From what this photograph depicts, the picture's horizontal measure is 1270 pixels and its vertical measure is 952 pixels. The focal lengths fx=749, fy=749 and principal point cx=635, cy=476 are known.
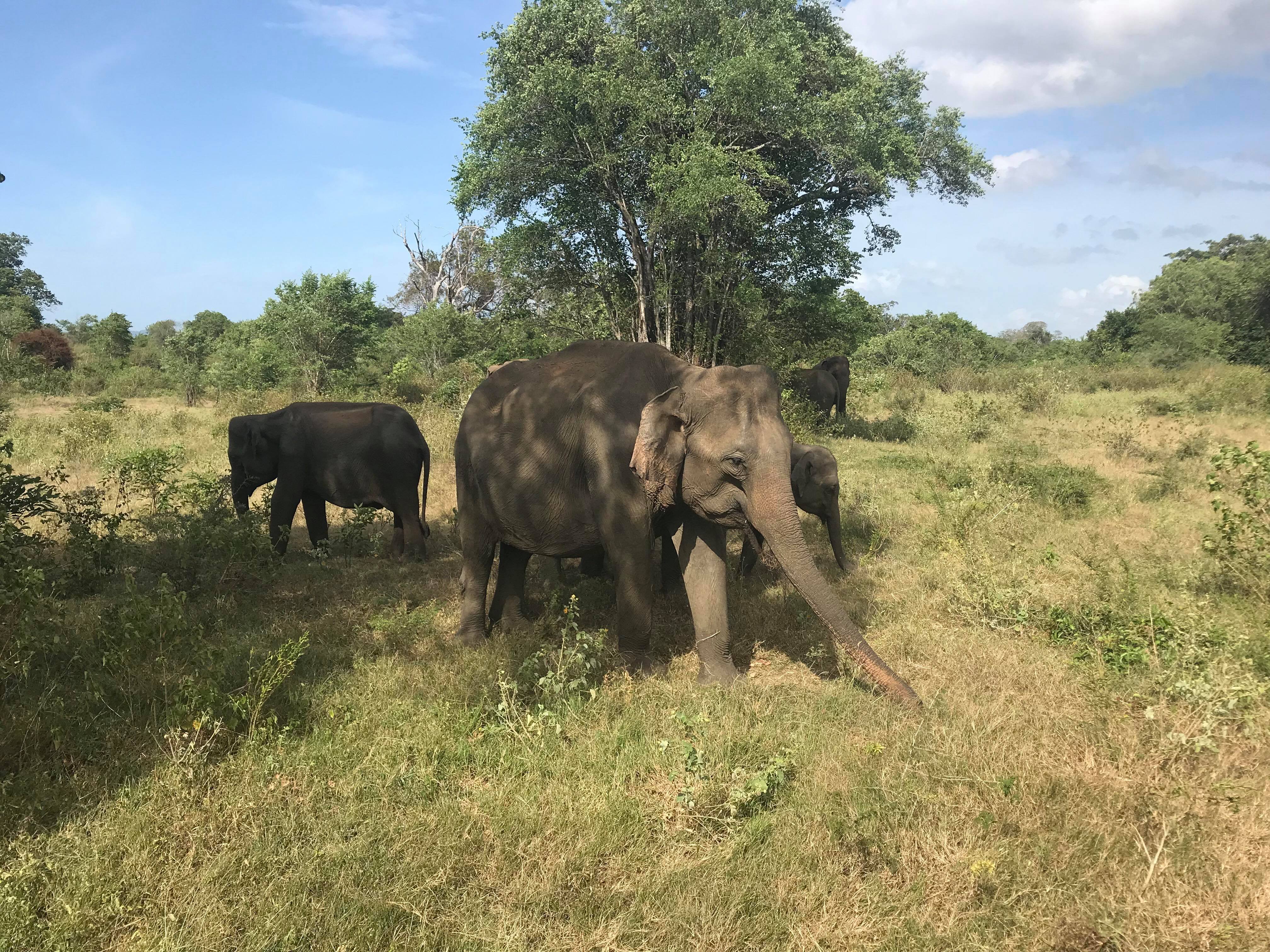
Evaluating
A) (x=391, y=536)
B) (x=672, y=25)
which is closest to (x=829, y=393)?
(x=672, y=25)

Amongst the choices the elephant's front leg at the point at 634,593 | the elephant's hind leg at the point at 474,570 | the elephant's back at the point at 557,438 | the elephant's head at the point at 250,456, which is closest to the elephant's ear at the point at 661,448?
the elephant's back at the point at 557,438

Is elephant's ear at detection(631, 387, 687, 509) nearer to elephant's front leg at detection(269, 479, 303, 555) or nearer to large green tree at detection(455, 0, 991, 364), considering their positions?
elephant's front leg at detection(269, 479, 303, 555)

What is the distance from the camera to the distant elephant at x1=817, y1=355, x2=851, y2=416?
2280cm

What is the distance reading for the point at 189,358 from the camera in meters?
34.8

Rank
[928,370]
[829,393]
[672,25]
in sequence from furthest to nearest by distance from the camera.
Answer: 1. [928,370]
2. [829,393]
3. [672,25]

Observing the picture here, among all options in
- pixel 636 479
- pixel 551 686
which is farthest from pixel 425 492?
pixel 551 686

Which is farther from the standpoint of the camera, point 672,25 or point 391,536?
point 672,25

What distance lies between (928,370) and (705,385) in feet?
103

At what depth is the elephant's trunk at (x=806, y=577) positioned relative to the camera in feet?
16.4

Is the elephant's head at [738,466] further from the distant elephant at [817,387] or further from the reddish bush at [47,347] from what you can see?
the reddish bush at [47,347]

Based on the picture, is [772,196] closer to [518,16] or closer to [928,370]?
[518,16]

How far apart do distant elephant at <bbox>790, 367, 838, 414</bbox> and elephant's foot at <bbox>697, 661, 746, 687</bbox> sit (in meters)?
15.4

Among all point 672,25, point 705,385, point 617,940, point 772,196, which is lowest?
point 617,940

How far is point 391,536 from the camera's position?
1075 cm
